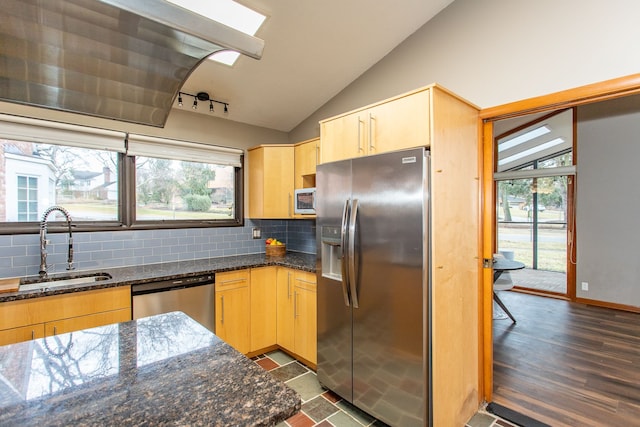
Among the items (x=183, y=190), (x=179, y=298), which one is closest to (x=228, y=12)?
(x=183, y=190)

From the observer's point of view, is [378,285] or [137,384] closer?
[137,384]

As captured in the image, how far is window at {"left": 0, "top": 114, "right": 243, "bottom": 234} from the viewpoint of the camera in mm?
2309

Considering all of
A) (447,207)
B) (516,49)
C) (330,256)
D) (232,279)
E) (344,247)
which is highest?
(516,49)

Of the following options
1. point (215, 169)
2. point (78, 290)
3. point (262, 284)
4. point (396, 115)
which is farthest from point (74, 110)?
point (215, 169)

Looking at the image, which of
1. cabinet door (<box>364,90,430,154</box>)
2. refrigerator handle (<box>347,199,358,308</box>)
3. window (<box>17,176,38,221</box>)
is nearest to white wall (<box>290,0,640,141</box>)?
cabinet door (<box>364,90,430,154</box>)

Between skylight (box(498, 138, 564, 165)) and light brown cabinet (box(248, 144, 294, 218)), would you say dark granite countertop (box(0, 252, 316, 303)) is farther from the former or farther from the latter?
skylight (box(498, 138, 564, 165))

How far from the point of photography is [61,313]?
1.93 meters

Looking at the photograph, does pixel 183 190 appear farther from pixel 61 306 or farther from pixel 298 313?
pixel 298 313

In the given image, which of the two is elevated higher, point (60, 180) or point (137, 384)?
point (60, 180)

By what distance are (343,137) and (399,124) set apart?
19.1 inches

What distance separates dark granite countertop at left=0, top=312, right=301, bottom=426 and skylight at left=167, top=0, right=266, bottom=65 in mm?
1722

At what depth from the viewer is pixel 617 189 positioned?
430 centimetres

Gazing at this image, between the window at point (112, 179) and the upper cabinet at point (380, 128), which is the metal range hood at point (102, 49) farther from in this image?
the window at point (112, 179)

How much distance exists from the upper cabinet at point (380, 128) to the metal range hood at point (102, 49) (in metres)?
1.22
